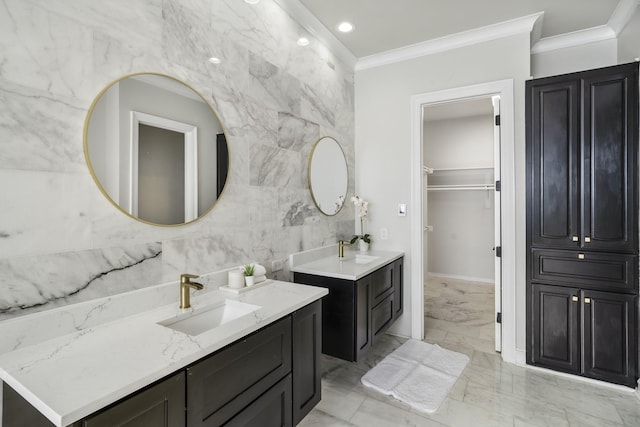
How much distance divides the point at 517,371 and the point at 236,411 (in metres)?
2.42

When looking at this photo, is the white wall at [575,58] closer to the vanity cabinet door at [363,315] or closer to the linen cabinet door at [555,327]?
the linen cabinet door at [555,327]

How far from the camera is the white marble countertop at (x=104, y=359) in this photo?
0.85 metres

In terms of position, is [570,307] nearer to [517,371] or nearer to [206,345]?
[517,371]

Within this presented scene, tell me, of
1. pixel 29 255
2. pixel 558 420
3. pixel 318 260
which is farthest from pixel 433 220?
pixel 29 255

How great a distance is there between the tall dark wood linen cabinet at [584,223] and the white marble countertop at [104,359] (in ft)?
7.60

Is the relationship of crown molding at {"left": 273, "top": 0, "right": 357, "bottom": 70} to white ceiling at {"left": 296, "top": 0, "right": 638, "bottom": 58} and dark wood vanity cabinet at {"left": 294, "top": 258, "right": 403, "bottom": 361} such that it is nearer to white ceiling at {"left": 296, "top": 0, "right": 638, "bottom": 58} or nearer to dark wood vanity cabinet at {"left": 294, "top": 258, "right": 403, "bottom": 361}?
white ceiling at {"left": 296, "top": 0, "right": 638, "bottom": 58}

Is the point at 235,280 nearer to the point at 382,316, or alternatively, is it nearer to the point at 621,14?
the point at 382,316

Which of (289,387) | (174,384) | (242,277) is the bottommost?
(289,387)

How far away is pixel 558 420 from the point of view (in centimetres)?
203

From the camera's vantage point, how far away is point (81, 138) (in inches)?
51.9

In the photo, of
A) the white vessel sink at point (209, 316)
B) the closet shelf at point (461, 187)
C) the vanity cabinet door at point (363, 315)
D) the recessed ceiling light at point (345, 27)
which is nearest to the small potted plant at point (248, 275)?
the white vessel sink at point (209, 316)

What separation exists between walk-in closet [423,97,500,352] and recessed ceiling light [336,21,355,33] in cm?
247

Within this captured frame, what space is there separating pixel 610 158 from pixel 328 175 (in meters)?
2.18

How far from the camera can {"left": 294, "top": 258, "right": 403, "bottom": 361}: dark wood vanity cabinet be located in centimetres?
232
